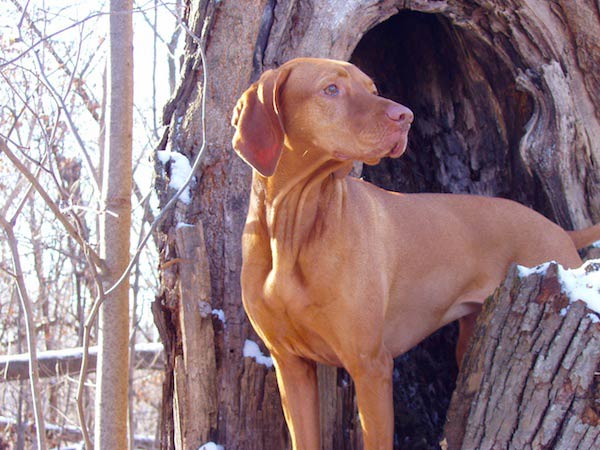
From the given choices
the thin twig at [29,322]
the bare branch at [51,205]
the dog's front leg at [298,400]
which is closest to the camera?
the bare branch at [51,205]

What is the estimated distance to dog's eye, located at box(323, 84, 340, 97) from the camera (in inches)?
121

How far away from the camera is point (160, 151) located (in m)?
4.26

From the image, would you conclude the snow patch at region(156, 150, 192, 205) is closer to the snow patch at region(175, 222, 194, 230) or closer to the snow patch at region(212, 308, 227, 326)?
the snow patch at region(175, 222, 194, 230)

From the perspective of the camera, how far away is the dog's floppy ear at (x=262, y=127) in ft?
10.2

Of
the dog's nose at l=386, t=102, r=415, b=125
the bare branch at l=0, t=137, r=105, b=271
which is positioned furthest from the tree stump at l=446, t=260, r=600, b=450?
the bare branch at l=0, t=137, r=105, b=271

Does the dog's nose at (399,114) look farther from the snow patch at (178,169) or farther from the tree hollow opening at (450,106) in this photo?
the tree hollow opening at (450,106)

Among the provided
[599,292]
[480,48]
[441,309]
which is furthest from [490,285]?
[480,48]

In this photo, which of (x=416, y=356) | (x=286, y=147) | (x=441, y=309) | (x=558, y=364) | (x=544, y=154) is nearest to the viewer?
(x=558, y=364)

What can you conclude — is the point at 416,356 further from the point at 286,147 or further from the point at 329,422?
the point at 286,147

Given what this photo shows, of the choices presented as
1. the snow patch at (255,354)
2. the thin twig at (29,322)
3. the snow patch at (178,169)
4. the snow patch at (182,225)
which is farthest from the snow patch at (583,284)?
the thin twig at (29,322)

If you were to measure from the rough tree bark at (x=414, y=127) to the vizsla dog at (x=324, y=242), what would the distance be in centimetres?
58

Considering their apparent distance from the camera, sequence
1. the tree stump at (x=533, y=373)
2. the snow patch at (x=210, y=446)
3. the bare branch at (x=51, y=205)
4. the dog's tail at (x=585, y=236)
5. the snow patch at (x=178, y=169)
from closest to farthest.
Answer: the tree stump at (x=533, y=373), the bare branch at (x=51, y=205), the snow patch at (x=210, y=446), the snow patch at (x=178, y=169), the dog's tail at (x=585, y=236)

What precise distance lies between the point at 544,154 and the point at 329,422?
2.15 m

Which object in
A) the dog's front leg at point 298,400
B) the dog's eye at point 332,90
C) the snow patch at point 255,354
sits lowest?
the dog's front leg at point 298,400
